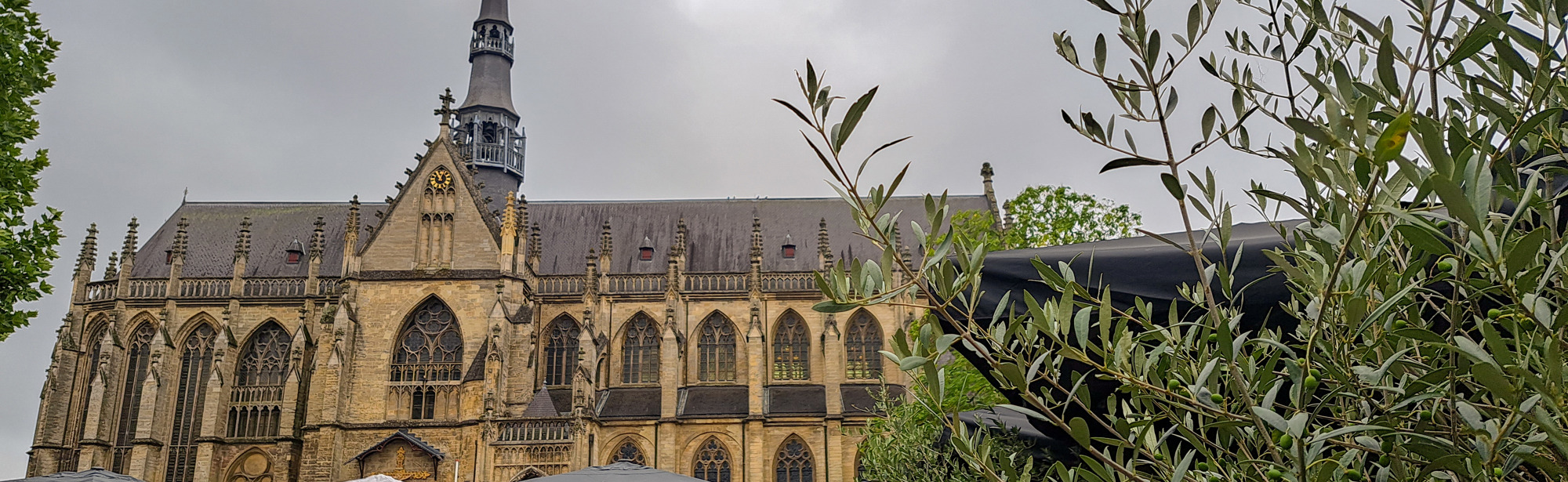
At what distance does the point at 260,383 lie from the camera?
29766 millimetres

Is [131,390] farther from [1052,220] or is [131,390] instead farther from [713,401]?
[1052,220]

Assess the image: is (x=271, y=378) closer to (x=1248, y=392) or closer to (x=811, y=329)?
(x=811, y=329)

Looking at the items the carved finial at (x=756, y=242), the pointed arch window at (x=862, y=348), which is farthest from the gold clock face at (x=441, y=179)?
the pointed arch window at (x=862, y=348)

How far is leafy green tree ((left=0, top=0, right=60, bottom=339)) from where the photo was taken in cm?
1157

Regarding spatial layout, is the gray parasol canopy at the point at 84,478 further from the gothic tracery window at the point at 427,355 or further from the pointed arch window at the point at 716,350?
the pointed arch window at the point at 716,350

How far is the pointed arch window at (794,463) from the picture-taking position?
28688 mm

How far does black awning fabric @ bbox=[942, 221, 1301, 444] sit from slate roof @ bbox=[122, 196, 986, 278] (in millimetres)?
27944

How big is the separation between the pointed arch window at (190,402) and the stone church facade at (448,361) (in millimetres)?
51

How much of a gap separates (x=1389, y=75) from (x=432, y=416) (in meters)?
27.8

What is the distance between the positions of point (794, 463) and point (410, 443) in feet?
32.3

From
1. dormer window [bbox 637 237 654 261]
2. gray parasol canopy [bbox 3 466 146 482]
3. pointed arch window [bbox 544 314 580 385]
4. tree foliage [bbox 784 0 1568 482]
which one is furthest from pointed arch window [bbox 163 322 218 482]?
tree foliage [bbox 784 0 1568 482]

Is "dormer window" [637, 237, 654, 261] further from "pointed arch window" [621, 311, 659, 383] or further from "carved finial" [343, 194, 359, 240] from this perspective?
"carved finial" [343, 194, 359, 240]

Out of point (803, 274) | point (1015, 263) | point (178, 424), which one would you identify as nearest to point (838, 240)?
point (803, 274)

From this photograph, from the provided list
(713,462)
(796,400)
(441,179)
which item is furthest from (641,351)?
(441,179)
